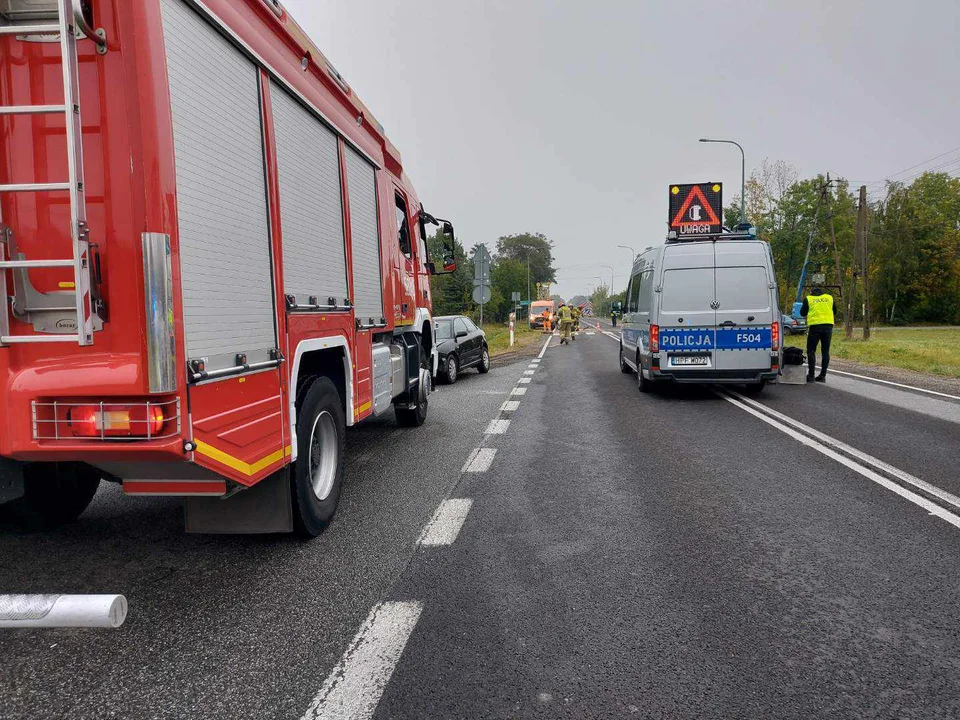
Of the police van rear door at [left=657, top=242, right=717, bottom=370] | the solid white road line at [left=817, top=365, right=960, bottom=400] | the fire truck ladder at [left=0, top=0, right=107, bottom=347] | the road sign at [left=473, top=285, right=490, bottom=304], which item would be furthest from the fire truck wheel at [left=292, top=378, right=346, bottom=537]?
the road sign at [left=473, top=285, right=490, bottom=304]

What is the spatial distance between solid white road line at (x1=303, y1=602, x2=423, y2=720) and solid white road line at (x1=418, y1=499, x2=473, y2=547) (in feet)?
2.89

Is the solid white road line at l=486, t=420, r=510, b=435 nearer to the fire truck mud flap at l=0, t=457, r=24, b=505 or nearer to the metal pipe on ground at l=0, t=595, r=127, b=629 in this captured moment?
the fire truck mud flap at l=0, t=457, r=24, b=505

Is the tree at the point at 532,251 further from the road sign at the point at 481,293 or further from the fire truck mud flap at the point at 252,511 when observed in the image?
the fire truck mud flap at the point at 252,511

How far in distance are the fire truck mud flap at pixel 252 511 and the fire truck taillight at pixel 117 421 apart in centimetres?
103

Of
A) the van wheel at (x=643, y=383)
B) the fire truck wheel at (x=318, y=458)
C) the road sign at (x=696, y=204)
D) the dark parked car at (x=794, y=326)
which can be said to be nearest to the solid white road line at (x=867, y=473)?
the van wheel at (x=643, y=383)

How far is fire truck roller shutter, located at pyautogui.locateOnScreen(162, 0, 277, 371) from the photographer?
9.07 ft

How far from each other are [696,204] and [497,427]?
10.1 metres

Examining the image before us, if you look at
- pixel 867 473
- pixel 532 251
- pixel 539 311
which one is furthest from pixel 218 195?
pixel 532 251

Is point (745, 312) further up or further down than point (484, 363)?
further up

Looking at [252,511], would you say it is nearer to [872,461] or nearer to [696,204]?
[872,461]

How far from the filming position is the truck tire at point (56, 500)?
3.56m

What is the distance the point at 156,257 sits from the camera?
2.57 m

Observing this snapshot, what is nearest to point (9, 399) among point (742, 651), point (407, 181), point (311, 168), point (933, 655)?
point (311, 168)

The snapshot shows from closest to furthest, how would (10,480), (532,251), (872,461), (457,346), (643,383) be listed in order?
(10,480) < (872,461) < (643,383) < (457,346) < (532,251)
